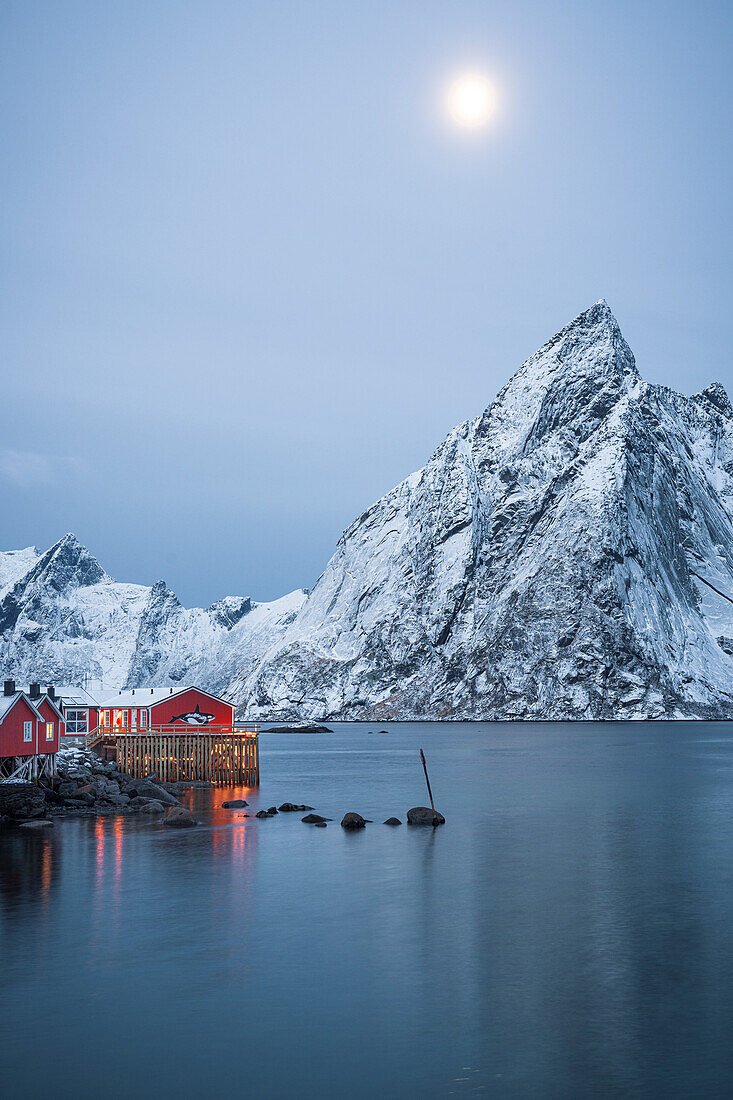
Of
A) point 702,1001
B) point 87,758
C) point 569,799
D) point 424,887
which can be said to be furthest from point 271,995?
point 87,758

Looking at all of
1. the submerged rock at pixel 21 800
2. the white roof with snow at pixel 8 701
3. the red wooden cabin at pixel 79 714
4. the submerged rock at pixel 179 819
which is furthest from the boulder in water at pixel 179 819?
the red wooden cabin at pixel 79 714

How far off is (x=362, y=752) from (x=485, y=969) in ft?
339

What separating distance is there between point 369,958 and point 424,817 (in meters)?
28.4

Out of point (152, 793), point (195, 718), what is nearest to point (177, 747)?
point (195, 718)

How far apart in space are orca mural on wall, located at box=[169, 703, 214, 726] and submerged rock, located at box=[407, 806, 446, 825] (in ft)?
138

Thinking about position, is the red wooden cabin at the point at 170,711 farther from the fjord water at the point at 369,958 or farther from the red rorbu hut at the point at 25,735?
the fjord water at the point at 369,958

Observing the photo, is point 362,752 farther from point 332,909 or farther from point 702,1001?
point 702,1001

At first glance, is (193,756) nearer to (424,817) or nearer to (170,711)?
(170,711)

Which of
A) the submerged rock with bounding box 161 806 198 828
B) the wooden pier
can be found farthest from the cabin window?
the submerged rock with bounding box 161 806 198 828

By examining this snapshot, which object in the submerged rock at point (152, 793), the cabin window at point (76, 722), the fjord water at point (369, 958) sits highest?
the cabin window at point (76, 722)

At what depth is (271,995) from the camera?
23.6 meters

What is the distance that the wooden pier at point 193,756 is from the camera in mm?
79750

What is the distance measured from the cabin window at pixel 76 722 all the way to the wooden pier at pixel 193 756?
624 inches

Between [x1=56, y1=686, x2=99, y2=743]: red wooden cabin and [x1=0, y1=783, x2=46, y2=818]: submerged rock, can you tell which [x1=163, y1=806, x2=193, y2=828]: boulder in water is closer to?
[x1=0, y1=783, x2=46, y2=818]: submerged rock
